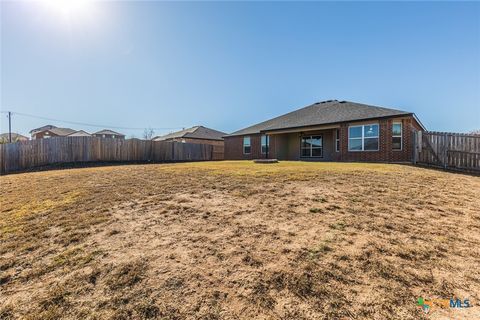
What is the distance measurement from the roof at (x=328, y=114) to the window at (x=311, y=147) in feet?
5.71

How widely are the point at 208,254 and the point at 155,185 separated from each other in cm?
390

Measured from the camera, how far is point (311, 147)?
62.1 feet

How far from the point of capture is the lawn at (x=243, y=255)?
1939 millimetres

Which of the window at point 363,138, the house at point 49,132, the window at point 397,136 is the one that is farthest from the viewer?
the house at point 49,132

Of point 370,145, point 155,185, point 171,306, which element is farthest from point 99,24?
point 370,145

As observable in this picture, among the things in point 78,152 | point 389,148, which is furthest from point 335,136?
point 78,152

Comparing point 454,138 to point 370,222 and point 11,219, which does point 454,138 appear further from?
point 11,219

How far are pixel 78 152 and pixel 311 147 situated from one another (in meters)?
17.4

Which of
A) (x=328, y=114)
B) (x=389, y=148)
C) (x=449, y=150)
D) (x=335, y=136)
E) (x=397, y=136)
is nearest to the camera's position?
(x=449, y=150)

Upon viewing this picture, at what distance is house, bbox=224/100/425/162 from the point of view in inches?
504

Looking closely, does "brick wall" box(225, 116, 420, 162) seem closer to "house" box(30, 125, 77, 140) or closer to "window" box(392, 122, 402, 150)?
"window" box(392, 122, 402, 150)

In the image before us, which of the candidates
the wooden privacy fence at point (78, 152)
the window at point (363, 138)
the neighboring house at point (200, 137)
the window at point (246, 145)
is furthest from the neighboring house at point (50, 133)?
the window at point (363, 138)

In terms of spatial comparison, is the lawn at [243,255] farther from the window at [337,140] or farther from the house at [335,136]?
the window at [337,140]

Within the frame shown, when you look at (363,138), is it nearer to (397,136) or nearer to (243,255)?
(397,136)
